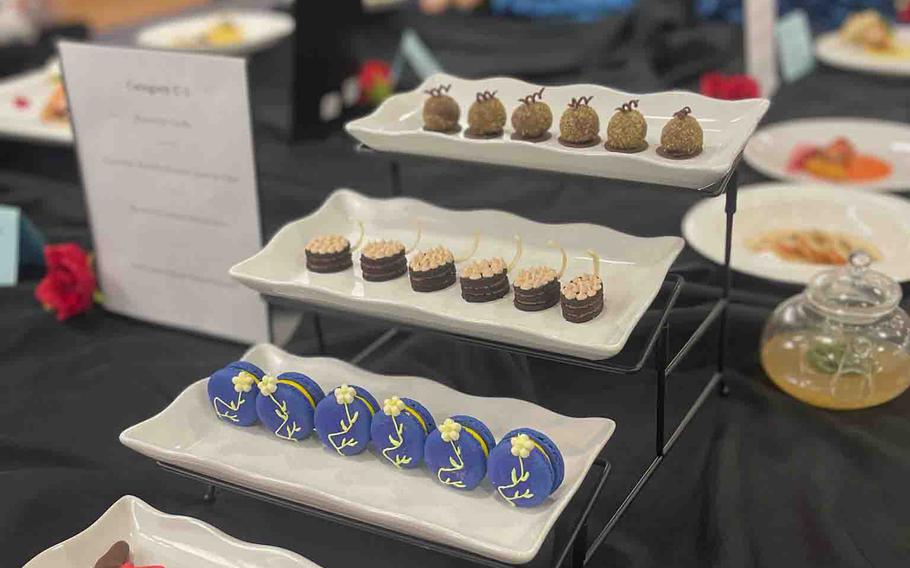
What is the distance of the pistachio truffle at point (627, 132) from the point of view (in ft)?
3.67

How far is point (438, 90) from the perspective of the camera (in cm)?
125

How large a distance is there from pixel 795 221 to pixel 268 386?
3.33 ft

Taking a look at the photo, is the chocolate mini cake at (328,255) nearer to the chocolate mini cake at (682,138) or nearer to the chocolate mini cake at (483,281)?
the chocolate mini cake at (483,281)

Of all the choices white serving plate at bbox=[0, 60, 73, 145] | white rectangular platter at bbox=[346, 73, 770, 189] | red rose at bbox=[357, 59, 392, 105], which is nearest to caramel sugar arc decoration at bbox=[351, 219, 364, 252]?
white rectangular platter at bbox=[346, 73, 770, 189]

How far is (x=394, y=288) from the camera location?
1.12 m

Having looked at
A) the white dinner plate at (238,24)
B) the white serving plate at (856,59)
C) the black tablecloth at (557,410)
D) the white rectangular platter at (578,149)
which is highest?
the white rectangular platter at (578,149)

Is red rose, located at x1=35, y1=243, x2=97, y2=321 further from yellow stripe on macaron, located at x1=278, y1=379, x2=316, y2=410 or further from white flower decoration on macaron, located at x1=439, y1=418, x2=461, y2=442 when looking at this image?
white flower decoration on macaron, located at x1=439, y1=418, x2=461, y2=442

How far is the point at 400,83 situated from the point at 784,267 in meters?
1.24

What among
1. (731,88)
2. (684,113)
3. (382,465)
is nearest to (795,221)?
(731,88)

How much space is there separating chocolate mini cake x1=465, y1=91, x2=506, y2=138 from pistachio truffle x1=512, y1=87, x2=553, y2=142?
0.9 inches

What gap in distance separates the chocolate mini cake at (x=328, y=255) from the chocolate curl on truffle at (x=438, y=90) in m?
0.24

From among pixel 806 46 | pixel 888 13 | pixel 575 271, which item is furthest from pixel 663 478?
pixel 888 13

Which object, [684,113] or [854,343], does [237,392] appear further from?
[854,343]

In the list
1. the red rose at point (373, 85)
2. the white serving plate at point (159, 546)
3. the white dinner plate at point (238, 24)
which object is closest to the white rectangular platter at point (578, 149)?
the white serving plate at point (159, 546)
